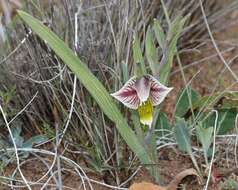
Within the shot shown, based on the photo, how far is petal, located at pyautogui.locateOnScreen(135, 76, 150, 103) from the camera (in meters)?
1.11

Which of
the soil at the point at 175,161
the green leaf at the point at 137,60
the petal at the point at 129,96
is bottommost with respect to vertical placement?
the soil at the point at 175,161

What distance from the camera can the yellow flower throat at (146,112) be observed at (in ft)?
3.70

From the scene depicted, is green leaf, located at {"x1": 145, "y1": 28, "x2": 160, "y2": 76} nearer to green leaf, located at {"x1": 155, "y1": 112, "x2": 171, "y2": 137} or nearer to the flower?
the flower

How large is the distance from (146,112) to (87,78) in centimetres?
14

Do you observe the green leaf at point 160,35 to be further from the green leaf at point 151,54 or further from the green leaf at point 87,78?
the green leaf at point 87,78

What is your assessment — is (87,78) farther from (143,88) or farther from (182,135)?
(182,135)

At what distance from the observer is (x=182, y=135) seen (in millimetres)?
1211

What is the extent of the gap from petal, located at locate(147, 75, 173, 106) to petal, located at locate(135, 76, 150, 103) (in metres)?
0.01

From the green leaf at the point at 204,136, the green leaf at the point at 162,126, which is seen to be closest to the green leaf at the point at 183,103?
the green leaf at the point at 162,126

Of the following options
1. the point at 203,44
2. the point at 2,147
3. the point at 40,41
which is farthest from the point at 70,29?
the point at 203,44

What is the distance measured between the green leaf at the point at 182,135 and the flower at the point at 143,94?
0.08m

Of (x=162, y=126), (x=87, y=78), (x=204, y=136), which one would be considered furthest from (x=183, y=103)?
(x=87, y=78)

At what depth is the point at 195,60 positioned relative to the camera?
1.77 m

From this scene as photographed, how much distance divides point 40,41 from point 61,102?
153mm
